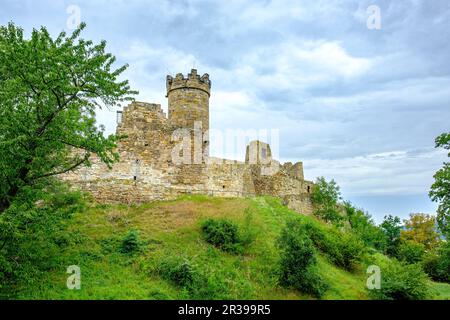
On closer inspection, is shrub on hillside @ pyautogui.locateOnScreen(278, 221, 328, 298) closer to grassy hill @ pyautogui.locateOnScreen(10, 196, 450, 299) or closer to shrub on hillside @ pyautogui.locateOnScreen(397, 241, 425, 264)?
grassy hill @ pyautogui.locateOnScreen(10, 196, 450, 299)

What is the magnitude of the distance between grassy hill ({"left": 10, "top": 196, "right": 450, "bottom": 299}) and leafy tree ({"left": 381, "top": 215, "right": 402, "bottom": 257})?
26465mm

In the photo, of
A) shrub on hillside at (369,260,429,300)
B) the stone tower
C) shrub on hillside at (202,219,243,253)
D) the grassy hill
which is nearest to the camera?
the grassy hill

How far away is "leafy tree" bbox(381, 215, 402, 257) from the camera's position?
1841 inches

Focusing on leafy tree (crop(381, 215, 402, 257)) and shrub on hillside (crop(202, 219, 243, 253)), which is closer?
shrub on hillside (crop(202, 219, 243, 253))

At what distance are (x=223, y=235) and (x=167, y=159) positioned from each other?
346 inches

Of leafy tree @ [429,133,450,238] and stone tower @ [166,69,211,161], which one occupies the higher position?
stone tower @ [166,69,211,161]

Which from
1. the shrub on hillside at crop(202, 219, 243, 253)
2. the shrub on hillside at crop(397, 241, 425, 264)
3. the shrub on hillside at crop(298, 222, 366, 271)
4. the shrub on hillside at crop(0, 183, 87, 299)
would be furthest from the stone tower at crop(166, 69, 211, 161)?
the shrub on hillside at crop(397, 241, 425, 264)

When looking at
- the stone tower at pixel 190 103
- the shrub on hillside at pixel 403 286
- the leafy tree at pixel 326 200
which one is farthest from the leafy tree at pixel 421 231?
the stone tower at pixel 190 103

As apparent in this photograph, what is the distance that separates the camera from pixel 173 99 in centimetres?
2794

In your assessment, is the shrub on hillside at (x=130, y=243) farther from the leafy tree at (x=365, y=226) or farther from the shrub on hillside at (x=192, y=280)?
the leafy tree at (x=365, y=226)

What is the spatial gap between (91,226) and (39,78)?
31.2ft

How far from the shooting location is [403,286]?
17375 millimetres
